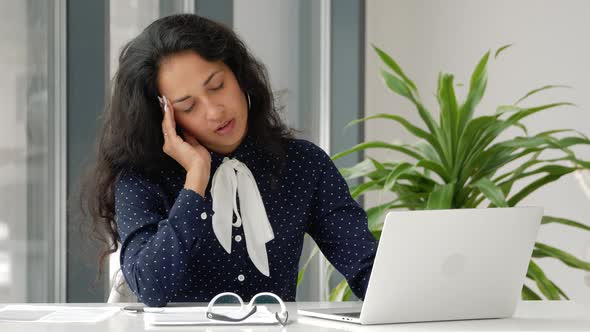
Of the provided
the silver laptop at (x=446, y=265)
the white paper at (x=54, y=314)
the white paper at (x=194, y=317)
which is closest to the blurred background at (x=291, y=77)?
the white paper at (x=54, y=314)

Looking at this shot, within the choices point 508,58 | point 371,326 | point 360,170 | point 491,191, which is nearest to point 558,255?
point 491,191

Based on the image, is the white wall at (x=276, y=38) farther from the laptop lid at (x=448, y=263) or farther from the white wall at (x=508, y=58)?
the laptop lid at (x=448, y=263)

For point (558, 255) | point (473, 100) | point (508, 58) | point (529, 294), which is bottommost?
Result: point (529, 294)

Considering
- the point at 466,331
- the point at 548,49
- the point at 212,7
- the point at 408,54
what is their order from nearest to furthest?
the point at 466,331
the point at 212,7
the point at 548,49
the point at 408,54

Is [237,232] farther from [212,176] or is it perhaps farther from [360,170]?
[360,170]

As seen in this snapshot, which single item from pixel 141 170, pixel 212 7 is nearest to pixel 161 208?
pixel 141 170

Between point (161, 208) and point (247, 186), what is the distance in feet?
0.70

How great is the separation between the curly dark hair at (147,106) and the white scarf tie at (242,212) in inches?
5.2

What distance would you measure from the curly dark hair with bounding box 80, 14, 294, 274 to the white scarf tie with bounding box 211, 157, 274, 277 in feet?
0.44

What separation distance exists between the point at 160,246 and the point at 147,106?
42cm

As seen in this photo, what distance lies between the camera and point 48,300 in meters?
3.01

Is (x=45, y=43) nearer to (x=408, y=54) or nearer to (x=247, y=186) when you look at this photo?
(x=247, y=186)

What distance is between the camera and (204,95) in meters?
2.02

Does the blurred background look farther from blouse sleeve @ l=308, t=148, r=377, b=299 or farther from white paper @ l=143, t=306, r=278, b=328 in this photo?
white paper @ l=143, t=306, r=278, b=328
